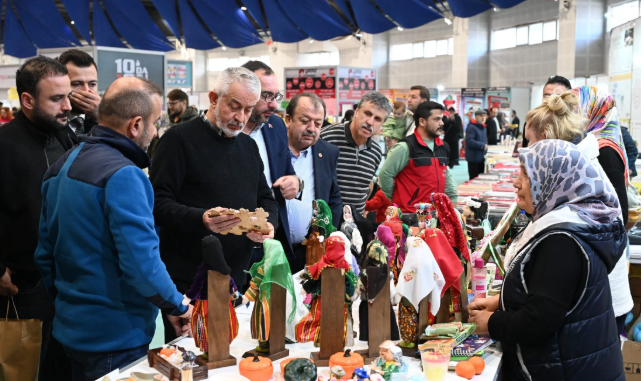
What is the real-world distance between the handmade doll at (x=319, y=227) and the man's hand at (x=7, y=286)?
1148 mm

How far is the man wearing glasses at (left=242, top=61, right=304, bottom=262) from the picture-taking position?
2.72 metres

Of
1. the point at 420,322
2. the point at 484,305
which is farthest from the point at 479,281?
the point at 420,322

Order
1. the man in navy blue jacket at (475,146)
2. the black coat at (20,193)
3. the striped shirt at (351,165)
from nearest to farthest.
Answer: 1. the black coat at (20,193)
2. the striped shirt at (351,165)
3. the man in navy blue jacket at (475,146)

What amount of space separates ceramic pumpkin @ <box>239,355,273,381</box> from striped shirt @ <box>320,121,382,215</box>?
7.20ft

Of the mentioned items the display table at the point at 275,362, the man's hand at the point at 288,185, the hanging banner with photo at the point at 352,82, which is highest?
the hanging banner with photo at the point at 352,82

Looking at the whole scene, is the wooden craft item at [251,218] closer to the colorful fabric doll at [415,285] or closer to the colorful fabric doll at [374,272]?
the colorful fabric doll at [374,272]

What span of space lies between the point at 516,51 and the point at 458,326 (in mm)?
20190

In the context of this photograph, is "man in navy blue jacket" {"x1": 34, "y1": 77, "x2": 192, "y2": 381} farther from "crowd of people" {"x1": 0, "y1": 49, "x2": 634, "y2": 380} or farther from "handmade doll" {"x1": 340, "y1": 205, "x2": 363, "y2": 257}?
"handmade doll" {"x1": 340, "y1": 205, "x2": 363, "y2": 257}

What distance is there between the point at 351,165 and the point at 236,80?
171cm

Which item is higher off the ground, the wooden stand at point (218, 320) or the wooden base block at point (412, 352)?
the wooden stand at point (218, 320)

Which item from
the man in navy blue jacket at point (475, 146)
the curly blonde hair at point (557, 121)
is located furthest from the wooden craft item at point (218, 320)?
the man in navy blue jacket at point (475, 146)

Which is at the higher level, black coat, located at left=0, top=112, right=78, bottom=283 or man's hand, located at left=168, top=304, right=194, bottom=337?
black coat, located at left=0, top=112, right=78, bottom=283

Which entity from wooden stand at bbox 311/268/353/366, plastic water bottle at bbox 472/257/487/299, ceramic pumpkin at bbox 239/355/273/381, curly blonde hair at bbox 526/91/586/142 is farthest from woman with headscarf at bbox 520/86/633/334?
ceramic pumpkin at bbox 239/355/273/381

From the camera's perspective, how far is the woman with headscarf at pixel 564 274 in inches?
64.9
